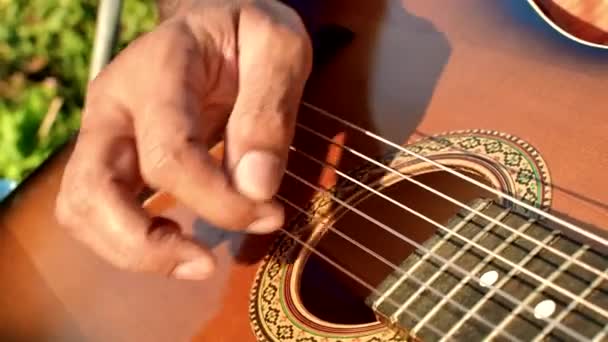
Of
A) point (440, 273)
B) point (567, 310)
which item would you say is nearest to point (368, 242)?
point (440, 273)

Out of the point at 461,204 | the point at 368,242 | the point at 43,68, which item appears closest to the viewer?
the point at 461,204

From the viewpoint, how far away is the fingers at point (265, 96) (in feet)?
1.84

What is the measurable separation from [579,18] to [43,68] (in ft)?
3.23

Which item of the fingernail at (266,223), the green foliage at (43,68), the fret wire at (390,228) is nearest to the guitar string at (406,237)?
the fret wire at (390,228)

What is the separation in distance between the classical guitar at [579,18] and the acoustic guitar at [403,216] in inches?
0.5

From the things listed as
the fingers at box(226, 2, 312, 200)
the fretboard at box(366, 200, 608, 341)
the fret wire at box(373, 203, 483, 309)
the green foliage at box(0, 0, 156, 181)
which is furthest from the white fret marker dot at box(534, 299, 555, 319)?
the green foliage at box(0, 0, 156, 181)

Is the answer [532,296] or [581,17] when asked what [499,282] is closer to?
[532,296]

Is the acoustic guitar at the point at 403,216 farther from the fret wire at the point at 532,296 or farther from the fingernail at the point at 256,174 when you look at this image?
the fingernail at the point at 256,174

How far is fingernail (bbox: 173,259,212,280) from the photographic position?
1.95ft

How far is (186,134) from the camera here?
1.82ft

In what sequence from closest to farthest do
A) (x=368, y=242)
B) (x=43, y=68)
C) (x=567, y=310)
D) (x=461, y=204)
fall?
(x=567, y=310) < (x=461, y=204) < (x=368, y=242) < (x=43, y=68)

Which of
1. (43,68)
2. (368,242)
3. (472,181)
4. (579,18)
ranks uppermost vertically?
(579,18)

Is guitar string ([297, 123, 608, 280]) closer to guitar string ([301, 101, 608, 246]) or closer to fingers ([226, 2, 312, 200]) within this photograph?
guitar string ([301, 101, 608, 246])

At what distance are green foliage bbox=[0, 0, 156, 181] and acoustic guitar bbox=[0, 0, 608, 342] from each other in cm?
39
